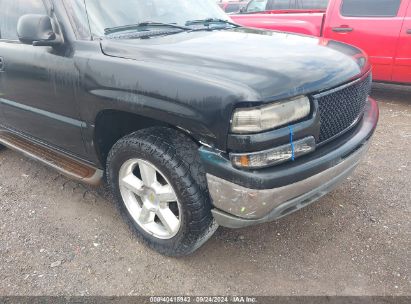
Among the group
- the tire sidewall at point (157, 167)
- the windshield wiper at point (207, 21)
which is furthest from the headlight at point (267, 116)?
the windshield wiper at point (207, 21)

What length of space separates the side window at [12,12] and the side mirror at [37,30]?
38cm

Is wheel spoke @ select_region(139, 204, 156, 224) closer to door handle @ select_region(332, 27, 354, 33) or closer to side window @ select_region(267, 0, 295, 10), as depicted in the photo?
door handle @ select_region(332, 27, 354, 33)

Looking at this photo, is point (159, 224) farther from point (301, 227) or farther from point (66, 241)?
point (301, 227)

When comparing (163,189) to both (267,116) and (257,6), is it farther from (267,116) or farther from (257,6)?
(257,6)

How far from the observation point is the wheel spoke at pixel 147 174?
237 cm

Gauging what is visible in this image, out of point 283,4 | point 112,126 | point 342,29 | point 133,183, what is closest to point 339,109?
point 133,183

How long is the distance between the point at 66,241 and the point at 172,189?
109 cm

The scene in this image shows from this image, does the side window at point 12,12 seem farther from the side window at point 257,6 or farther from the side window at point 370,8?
the side window at point 257,6

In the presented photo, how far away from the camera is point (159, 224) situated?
2650 mm

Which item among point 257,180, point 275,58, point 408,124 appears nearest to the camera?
point 257,180

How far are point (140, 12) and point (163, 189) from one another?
1.37m

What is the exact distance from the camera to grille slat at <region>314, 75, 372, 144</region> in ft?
6.98

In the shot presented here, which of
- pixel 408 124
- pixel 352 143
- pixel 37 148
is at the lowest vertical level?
pixel 408 124

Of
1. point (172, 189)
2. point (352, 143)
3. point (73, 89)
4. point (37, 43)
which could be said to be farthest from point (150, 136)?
point (352, 143)
